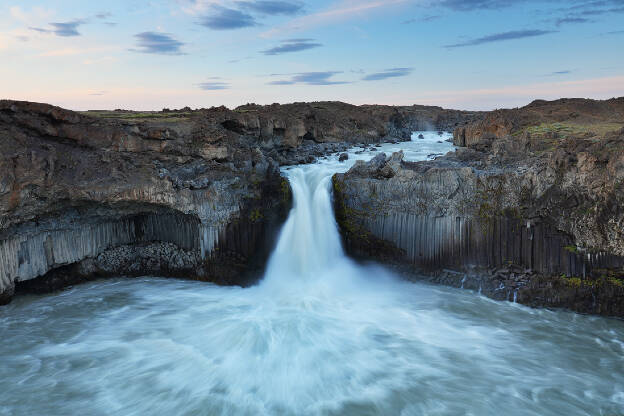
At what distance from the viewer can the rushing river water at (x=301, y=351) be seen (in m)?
8.75

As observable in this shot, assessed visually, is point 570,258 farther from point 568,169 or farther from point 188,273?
point 188,273

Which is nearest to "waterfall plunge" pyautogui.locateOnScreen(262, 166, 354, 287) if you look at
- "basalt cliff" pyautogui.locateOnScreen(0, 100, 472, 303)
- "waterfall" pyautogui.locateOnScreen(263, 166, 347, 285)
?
"waterfall" pyautogui.locateOnScreen(263, 166, 347, 285)

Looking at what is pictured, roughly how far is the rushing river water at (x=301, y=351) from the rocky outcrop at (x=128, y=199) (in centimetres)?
85

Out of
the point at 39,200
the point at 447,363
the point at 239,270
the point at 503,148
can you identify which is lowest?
the point at 447,363

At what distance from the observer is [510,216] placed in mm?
13398

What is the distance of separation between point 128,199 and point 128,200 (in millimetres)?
A: 46

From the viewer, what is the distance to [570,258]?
12.5 m

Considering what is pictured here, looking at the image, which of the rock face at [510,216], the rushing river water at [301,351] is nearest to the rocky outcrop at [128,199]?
the rushing river water at [301,351]

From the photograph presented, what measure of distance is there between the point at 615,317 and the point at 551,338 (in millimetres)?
2563

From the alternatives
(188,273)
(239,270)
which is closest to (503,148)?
(239,270)

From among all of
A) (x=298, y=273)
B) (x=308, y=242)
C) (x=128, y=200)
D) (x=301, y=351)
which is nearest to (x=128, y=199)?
(x=128, y=200)

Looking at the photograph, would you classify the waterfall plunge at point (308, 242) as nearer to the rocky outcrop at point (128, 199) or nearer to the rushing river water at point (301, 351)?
the rushing river water at point (301, 351)

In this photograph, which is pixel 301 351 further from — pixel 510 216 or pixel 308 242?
pixel 510 216

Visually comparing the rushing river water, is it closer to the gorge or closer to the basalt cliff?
the gorge
